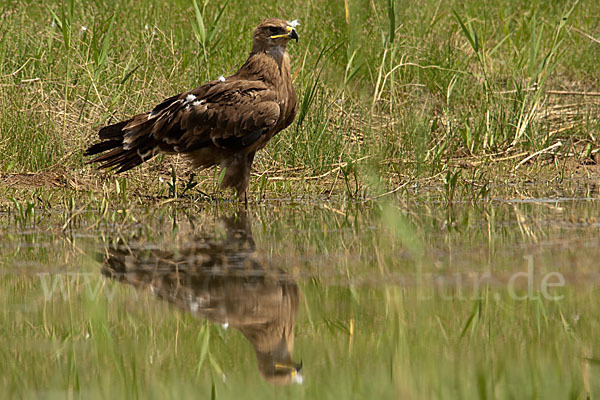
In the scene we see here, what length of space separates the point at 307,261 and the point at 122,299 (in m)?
0.94

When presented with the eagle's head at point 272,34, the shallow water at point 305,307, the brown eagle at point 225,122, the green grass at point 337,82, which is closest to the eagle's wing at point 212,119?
the brown eagle at point 225,122

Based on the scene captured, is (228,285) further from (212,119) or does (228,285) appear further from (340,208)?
(212,119)

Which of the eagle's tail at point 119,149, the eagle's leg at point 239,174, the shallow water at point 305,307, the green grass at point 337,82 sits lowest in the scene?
the shallow water at point 305,307

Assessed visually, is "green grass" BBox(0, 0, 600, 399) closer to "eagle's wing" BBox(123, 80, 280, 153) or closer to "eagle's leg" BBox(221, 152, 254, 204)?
"eagle's leg" BBox(221, 152, 254, 204)

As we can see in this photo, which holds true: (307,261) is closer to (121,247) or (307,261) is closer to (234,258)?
(234,258)

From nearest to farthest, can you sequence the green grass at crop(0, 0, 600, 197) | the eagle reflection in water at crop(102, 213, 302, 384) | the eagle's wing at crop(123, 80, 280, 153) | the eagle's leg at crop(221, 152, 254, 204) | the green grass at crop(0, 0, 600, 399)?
1. the green grass at crop(0, 0, 600, 399)
2. the eagle reflection in water at crop(102, 213, 302, 384)
3. the eagle's wing at crop(123, 80, 280, 153)
4. the eagle's leg at crop(221, 152, 254, 204)
5. the green grass at crop(0, 0, 600, 197)

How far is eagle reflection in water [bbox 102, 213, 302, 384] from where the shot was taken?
306 centimetres

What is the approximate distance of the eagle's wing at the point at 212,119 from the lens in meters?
6.16

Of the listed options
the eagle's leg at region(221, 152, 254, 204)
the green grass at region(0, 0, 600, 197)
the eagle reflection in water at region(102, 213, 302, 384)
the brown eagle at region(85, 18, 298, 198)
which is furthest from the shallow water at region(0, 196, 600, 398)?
the green grass at region(0, 0, 600, 197)

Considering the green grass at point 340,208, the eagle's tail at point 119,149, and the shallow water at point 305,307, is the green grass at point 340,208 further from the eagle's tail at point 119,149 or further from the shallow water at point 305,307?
the eagle's tail at point 119,149

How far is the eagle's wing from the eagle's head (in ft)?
0.99

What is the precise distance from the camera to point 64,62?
809 cm

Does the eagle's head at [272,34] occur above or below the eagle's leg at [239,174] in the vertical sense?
above

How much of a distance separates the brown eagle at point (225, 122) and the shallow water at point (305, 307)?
3.36 feet
